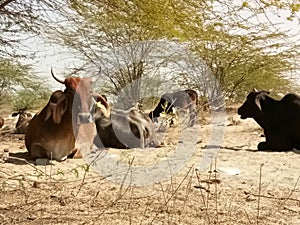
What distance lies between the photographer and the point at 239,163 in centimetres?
703

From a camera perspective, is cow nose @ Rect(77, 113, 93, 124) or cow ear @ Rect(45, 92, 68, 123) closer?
cow nose @ Rect(77, 113, 93, 124)

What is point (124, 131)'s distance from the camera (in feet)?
30.3

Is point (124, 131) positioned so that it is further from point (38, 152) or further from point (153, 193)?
point (153, 193)

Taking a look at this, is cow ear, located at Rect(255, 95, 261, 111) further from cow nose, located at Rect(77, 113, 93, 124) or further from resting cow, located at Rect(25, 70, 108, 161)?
cow nose, located at Rect(77, 113, 93, 124)

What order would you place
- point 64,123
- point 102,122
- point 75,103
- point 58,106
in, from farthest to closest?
point 102,122, point 64,123, point 58,106, point 75,103

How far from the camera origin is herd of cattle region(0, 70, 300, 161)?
6.76 meters

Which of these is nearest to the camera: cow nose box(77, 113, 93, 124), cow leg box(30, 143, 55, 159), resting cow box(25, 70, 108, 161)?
cow nose box(77, 113, 93, 124)

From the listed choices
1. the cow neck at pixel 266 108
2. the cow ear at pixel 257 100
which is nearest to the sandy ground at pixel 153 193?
the cow neck at pixel 266 108

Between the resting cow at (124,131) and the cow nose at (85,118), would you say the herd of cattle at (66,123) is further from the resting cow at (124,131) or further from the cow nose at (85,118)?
the resting cow at (124,131)

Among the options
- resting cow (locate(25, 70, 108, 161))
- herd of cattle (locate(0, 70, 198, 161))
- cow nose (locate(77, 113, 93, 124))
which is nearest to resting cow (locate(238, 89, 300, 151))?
herd of cattle (locate(0, 70, 198, 161))

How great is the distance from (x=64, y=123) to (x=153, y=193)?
2386 mm

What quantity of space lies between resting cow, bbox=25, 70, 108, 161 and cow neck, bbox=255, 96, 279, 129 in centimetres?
372

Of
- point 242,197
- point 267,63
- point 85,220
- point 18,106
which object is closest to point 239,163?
point 242,197

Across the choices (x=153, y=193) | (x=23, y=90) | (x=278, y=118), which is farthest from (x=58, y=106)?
(x=23, y=90)
